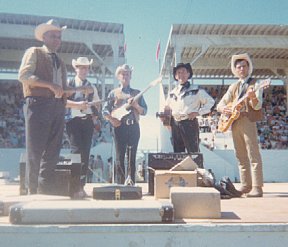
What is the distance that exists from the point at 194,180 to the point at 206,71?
19.4 m

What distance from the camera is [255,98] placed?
4090 millimetres

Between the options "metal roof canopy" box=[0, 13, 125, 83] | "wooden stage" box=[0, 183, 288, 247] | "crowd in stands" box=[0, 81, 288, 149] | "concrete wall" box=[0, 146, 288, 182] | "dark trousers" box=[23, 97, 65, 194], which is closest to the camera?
"wooden stage" box=[0, 183, 288, 247]

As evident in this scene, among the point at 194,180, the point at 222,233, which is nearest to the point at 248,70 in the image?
the point at 194,180

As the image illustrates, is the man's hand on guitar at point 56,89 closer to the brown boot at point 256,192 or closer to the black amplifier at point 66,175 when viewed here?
the black amplifier at point 66,175

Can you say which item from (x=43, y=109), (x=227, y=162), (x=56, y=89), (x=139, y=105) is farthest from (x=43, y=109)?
(x=227, y=162)

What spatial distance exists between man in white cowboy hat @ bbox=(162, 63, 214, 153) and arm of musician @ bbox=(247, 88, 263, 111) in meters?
0.58

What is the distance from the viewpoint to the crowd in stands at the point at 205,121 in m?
16.6

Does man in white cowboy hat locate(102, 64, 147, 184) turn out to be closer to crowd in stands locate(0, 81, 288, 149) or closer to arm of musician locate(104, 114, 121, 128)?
arm of musician locate(104, 114, 121, 128)

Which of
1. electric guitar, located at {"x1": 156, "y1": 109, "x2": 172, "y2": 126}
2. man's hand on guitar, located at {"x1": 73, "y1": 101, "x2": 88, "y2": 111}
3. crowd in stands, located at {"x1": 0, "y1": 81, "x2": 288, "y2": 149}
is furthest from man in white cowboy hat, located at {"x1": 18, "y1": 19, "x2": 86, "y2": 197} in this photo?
crowd in stands, located at {"x1": 0, "y1": 81, "x2": 288, "y2": 149}

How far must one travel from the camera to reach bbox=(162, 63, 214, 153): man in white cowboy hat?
4562 millimetres

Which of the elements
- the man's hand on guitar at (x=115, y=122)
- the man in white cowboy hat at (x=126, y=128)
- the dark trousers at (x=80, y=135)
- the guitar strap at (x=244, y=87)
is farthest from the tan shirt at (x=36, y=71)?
the guitar strap at (x=244, y=87)

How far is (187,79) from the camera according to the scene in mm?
4793

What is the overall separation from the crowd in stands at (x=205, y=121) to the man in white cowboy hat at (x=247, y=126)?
11197mm

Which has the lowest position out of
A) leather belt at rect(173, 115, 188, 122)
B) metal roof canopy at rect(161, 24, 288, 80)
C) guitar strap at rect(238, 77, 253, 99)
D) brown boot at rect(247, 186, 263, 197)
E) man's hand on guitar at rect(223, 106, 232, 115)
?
brown boot at rect(247, 186, 263, 197)
